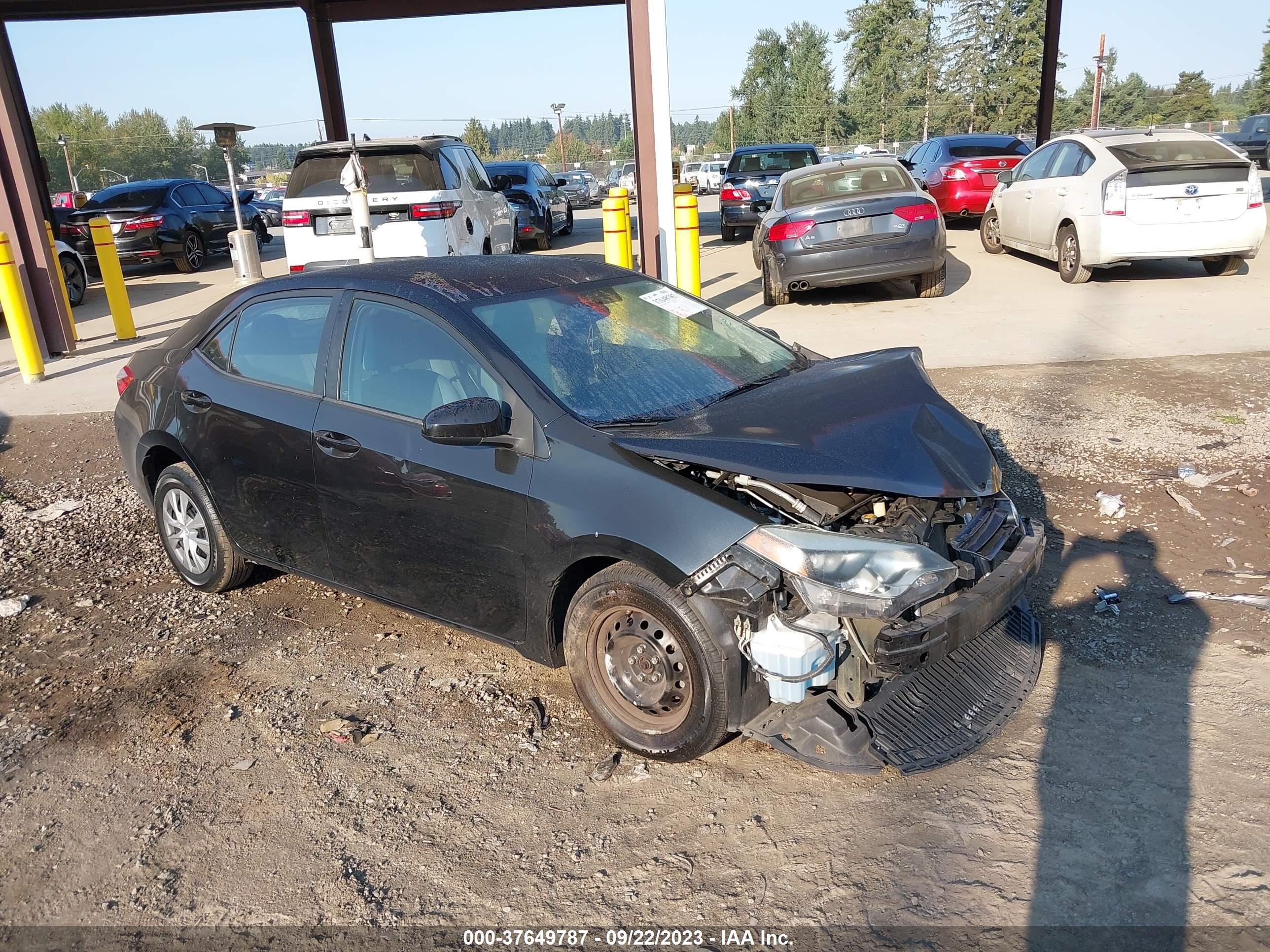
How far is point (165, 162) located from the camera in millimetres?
77250

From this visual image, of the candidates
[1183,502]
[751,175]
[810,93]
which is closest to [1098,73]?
[810,93]

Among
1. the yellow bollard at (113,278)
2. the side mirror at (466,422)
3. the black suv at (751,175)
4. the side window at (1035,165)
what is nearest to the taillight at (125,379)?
the side mirror at (466,422)

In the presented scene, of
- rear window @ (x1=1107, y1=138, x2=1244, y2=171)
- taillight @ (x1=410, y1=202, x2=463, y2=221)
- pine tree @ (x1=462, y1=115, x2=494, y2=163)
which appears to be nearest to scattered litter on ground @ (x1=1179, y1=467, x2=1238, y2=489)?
rear window @ (x1=1107, y1=138, x2=1244, y2=171)

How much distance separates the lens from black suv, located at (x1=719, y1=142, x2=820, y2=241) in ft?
61.1

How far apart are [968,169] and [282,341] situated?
15.5m

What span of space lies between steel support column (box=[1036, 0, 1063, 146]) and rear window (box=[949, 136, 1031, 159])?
0.99 metres

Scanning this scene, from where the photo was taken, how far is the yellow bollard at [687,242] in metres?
10.6

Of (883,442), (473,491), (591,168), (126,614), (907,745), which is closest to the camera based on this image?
(907,745)

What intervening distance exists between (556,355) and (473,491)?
635 mm

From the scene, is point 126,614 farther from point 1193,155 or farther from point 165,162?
point 165,162

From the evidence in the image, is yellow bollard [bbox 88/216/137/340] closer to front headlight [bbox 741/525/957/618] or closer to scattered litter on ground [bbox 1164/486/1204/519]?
front headlight [bbox 741/525/957/618]

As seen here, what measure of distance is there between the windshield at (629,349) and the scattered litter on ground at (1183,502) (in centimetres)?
244

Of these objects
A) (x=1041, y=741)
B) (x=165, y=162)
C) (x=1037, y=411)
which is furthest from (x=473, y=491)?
(x=165, y=162)

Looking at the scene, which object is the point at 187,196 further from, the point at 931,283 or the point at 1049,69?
the point at 1049,69
